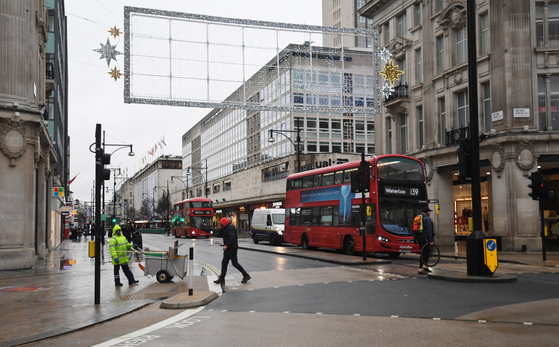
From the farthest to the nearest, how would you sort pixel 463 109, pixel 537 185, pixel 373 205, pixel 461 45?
1. pixel 461 45
2. pixel 463 109
3. pixel 373 205
4. pixel 537 185

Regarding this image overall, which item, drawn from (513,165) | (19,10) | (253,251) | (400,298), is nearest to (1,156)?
(19,10)

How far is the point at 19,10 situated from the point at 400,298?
18758 mm

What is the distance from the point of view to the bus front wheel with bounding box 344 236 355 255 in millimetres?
24750

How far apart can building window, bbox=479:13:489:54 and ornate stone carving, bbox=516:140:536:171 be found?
5.70m

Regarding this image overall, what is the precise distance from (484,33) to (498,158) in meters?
6.98

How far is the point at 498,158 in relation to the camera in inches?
1094

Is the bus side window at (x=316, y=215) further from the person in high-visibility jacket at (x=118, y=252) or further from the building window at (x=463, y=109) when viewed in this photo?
the person in high-visibility jacket at (x=118, y=252)

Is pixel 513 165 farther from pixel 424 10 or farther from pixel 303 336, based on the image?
pixel 303 336

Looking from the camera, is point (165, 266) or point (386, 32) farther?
point (386, 32)

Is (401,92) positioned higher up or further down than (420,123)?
higher up

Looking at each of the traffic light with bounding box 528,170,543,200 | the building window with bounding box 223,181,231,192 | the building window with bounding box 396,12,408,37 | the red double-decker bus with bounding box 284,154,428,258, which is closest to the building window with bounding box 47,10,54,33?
the building window with bounding box 396,12,408,37

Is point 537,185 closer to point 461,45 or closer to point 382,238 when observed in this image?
point 382,238

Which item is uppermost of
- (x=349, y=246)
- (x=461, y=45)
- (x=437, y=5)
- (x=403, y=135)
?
(x=437, y=5)

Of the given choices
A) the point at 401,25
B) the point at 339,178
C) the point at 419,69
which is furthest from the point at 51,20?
→ the point at 339,178
